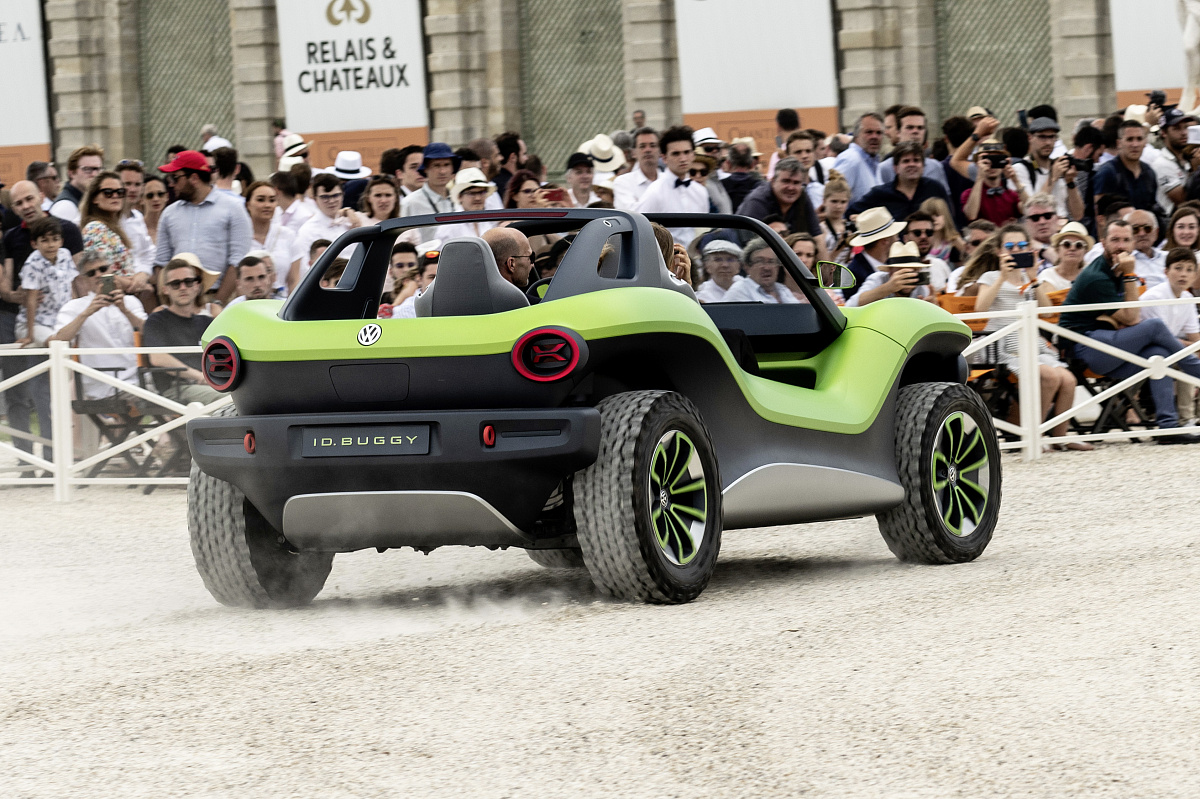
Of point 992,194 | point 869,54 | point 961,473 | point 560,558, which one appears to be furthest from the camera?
point 869,54

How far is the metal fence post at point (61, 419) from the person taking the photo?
11.6m

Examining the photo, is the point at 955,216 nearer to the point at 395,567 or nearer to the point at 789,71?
the point at 395,567

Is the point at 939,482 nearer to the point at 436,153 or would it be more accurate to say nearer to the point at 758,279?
the point at 758,279

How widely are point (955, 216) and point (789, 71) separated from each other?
960cm

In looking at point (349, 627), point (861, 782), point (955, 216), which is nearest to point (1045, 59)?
point (955, 216)

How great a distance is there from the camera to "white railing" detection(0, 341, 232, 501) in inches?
453

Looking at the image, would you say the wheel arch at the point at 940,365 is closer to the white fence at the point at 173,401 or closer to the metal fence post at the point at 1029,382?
the white fence at the point at 173,401

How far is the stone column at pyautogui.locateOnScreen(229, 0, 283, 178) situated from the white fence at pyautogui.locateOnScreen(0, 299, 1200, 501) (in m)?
20.5

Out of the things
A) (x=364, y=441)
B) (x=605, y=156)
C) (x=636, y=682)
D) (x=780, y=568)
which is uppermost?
(x=605, y=156)

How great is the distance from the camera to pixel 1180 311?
11984mm

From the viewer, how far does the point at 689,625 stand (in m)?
6.12

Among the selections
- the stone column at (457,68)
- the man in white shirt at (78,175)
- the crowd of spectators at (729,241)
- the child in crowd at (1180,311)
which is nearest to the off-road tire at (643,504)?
the crowd of spectators at (729,241)

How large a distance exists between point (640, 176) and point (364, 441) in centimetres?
864

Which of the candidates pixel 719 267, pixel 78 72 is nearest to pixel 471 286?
pixel 719 267
